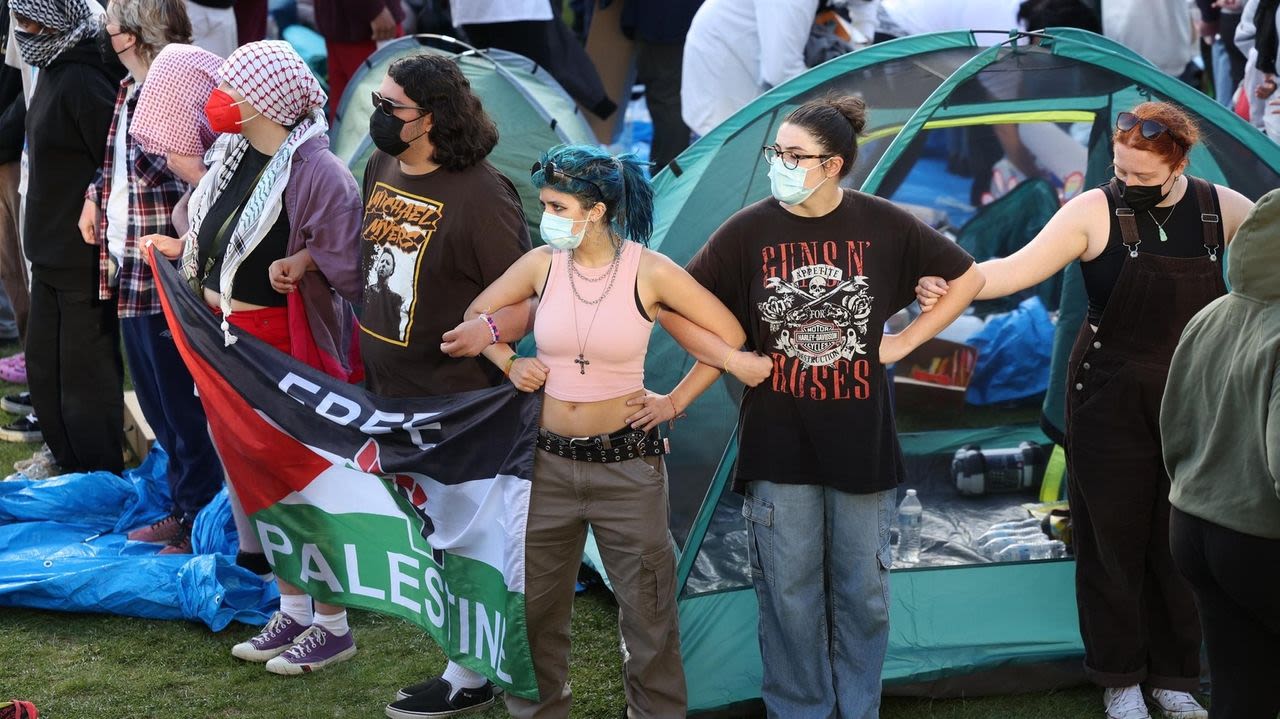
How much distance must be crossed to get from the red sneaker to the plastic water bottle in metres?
2.60

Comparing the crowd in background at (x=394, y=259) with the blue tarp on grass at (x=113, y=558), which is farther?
the blue tarp on grass at (x=113, y=558)

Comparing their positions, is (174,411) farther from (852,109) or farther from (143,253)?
(852,109)

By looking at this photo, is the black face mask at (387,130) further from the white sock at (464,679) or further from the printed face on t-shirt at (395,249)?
the white sock at (464,679)

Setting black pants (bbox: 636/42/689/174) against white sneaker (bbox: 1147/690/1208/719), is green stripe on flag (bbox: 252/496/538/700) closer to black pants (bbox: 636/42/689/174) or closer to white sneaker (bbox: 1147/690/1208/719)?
white sneaker (bbox: 1147/690/1208/719)

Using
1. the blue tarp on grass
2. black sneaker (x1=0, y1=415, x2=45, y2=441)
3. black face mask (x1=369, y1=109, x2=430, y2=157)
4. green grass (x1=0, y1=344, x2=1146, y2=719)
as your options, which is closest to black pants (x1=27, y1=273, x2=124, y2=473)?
the blue tarp on grass

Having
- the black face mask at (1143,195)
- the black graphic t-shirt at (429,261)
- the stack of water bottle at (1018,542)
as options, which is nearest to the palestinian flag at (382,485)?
the black graphic t-shirt at (429,261)

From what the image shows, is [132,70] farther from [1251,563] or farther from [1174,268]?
[1251,563]

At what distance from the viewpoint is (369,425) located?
12.2ft

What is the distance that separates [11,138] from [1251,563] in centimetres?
522

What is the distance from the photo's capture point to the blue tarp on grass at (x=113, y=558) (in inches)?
174

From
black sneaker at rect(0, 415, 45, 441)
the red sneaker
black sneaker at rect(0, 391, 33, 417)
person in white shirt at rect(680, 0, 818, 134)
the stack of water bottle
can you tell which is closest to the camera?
the stack of water bottle

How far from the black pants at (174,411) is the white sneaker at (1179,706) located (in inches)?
128

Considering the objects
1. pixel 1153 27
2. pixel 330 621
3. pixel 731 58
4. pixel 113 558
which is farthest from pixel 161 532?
pixel 1153 27

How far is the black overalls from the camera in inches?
139
